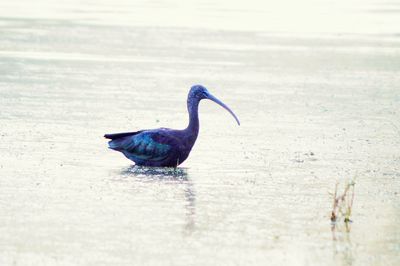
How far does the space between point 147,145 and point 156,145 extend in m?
0.08

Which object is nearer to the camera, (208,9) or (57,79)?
(57,79)

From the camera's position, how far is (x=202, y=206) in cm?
820

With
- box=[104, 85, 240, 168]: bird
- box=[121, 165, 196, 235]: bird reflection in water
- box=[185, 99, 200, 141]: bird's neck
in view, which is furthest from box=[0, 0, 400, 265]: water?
box=[185, 99, 200, 141]: bird's neck

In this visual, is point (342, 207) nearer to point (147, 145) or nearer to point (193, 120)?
point (147, 145)

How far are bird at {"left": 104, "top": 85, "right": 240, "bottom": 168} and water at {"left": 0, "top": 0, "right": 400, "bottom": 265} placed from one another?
0.43 ft

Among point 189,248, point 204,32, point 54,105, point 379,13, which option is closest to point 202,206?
point 189,248

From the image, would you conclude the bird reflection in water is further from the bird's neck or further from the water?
the bird's neck

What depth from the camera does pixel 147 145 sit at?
32.6 ft

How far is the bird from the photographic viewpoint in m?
9.94

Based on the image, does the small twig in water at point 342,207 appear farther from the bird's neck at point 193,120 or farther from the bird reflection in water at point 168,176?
the bird's neck at point 193,120

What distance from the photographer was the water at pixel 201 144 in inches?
282

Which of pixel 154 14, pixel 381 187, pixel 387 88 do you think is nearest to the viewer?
pixel 381 187

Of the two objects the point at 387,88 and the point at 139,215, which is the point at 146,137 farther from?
the point at 387,88

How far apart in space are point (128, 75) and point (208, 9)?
12.9 metres
